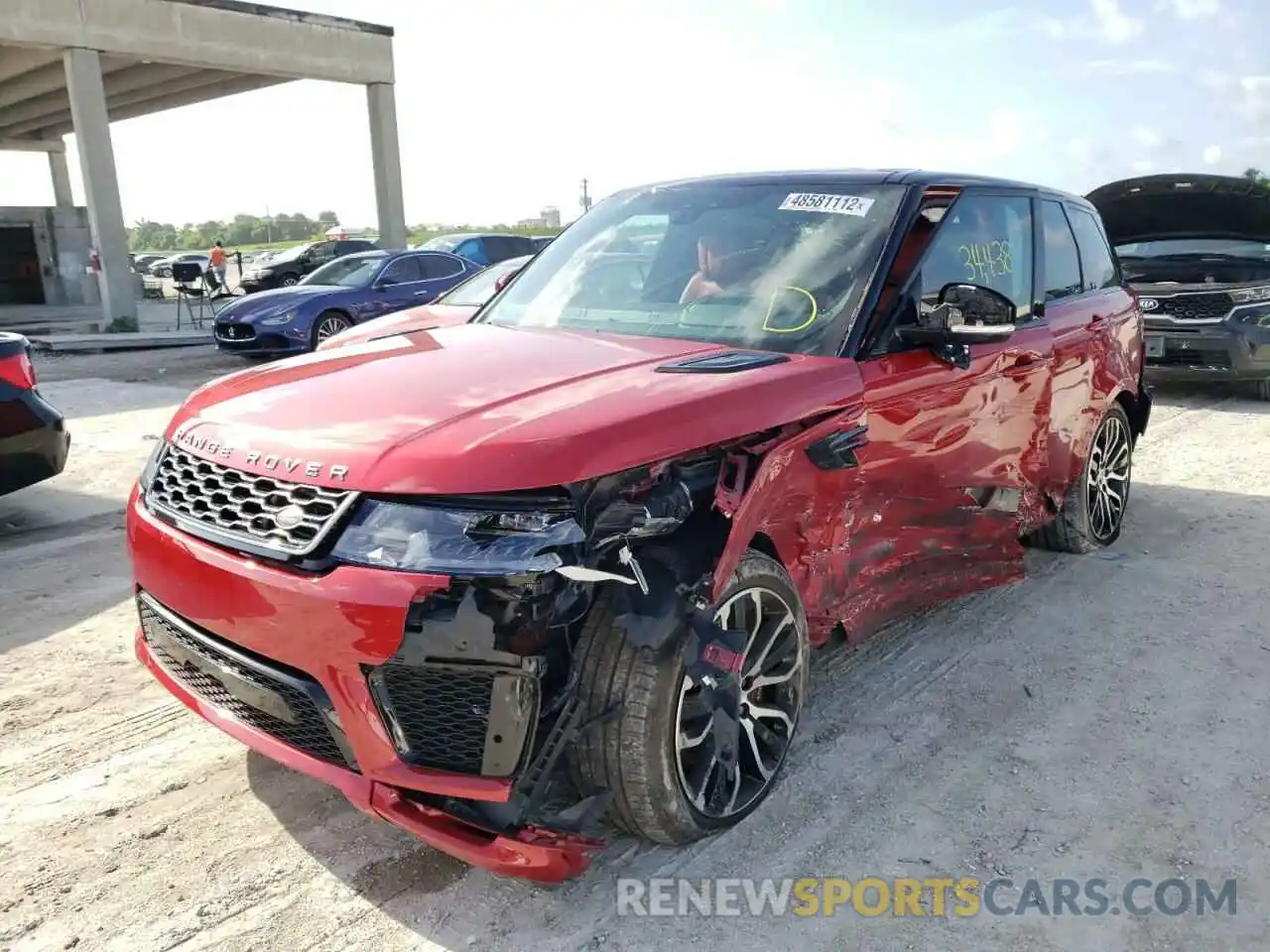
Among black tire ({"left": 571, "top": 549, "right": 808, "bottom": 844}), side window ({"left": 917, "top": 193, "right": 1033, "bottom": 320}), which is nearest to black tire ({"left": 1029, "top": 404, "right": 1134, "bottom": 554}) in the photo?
side window ({"left": 917, "top": 193, "right": 1033, "bottom": 320})

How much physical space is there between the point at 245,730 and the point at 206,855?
47 cm

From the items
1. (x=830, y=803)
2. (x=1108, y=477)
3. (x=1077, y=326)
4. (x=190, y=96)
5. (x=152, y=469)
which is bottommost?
(x=830, y=803)

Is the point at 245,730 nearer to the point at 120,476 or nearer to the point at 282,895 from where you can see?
the point at 282,895

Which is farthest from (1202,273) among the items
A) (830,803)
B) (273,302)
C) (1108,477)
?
(273,302)

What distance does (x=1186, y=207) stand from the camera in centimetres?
930

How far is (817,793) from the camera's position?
3.01 metres

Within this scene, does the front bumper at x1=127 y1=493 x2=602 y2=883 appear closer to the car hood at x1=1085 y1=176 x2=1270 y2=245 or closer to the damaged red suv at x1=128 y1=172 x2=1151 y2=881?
the damaged red suv at x1=128 y1=172 x2=1151 y2=881

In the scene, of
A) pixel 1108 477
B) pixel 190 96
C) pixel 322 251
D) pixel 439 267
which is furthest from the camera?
pixel 322 251

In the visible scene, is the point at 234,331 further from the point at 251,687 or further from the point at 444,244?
the point at 251,687

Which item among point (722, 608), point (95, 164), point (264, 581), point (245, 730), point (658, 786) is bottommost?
point (658, 786)

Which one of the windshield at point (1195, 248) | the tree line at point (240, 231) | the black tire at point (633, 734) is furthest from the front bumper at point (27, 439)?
the tree line at point (240, 231)

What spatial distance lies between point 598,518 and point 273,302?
1155cm

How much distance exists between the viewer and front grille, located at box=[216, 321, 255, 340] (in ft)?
41.1

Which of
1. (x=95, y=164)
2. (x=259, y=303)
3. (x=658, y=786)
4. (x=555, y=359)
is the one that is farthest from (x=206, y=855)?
(x=95, y=164)
